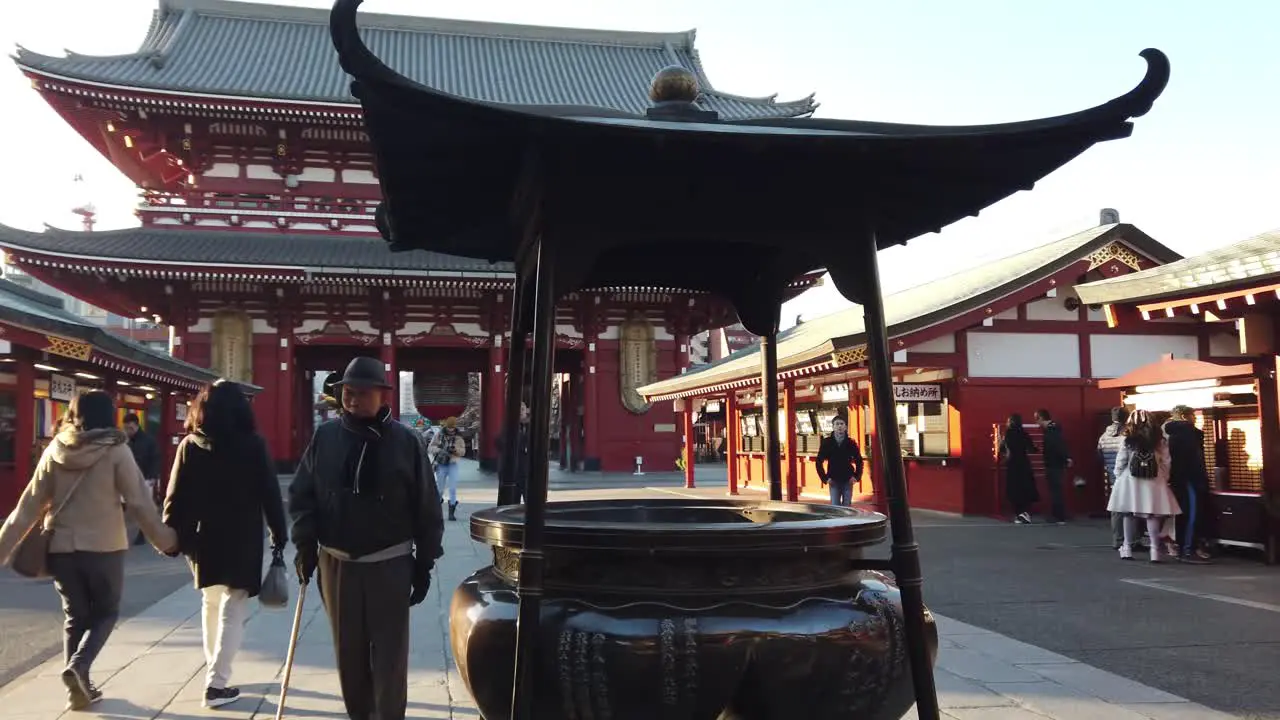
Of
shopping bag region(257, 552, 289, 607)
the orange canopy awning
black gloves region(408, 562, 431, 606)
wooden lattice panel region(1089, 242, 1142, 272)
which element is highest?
wooden lattice panel region(1089, 242, 1142, 272)

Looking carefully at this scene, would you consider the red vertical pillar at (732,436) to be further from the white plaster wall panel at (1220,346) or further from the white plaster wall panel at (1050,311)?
the white plaster wall panel at (1220,346)

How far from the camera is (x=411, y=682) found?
188 inches

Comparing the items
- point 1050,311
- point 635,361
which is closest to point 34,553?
point 1050,311

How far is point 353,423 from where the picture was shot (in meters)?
3.52

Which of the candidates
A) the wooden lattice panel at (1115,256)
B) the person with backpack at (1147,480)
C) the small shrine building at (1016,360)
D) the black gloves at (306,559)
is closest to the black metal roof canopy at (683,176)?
the black gloves at (306,559)

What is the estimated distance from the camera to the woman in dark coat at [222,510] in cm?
440

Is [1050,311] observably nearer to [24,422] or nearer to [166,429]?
[166,429]

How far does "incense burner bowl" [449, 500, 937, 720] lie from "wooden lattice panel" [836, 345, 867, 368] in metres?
8.83

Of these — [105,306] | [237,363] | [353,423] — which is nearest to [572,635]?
[353,423]

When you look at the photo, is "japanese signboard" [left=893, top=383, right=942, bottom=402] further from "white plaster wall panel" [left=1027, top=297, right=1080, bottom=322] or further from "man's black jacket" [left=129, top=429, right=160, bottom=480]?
"man's black jacket" [left=129, top=429, right=160, bottom=480]

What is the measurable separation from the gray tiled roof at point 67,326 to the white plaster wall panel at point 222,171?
7.20m

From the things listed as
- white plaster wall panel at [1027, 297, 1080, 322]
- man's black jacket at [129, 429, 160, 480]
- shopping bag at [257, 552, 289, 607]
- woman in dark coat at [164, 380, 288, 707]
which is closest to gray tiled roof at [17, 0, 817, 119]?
white plaster wall panel at [1027, 297, 1080, 322]

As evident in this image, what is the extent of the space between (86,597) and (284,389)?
17006 millimetres

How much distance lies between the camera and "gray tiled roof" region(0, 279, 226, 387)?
9.65 meters
